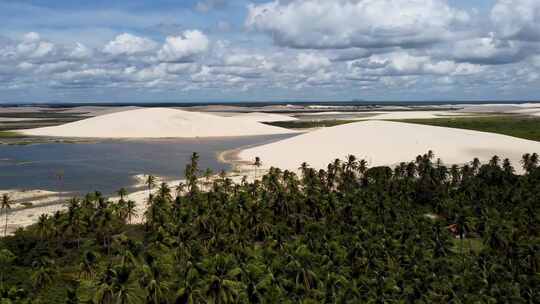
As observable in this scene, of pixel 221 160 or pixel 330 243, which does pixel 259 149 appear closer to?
pixel 221 160

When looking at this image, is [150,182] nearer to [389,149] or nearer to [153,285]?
[153,285]

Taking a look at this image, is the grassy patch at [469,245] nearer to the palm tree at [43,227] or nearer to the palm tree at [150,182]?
the palm tree at [150,182]

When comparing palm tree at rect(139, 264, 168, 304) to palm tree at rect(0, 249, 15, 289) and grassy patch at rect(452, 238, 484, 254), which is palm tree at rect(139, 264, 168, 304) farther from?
grassy patch at rect(452, 238, 484, 254)

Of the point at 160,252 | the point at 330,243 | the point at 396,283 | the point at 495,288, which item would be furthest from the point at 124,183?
the point at 495,288

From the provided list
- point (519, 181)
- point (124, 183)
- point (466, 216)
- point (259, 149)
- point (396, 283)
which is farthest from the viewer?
point (259, 149)

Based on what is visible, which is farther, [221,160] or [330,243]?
[221,160]

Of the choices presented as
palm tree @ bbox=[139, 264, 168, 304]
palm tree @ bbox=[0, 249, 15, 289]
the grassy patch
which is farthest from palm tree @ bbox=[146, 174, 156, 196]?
the grassy patch

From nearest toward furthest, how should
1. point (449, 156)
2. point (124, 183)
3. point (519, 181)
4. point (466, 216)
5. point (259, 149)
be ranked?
point (466, 216)
point (519, 181)
point (124, 183)
point (449, 156)
point (259, 149)

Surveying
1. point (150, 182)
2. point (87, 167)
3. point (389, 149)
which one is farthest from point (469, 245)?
Answer: point (87, 167)
